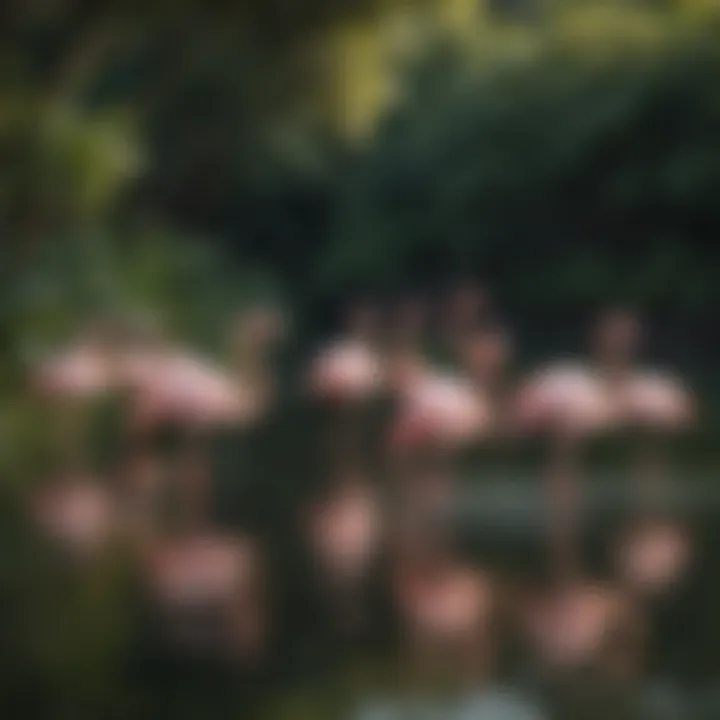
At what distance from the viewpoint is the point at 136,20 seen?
151cm

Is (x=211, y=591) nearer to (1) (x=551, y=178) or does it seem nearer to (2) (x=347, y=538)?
(2) (x=347, y=538)

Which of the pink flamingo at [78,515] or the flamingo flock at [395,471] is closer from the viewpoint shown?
the flamingo flock at [395,471]

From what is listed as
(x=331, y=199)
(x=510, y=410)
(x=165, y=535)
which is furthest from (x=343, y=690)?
(x=331, y=199)

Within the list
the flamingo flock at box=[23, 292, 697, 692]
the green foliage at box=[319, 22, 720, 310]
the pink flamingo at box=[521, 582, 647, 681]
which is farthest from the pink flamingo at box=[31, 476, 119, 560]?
the green foliage at box=[319, 22, 720, 310]

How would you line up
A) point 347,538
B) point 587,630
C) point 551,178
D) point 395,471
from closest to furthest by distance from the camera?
point 587,630, point 347,538, point 395,471, point 551,178

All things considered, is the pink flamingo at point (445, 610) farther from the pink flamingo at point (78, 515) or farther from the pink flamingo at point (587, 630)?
the pink flamingo at point (78, 515)

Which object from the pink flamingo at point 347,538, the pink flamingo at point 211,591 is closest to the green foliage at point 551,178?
the pink flamingo at point 347,538

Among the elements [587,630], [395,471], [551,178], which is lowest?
[587,630]

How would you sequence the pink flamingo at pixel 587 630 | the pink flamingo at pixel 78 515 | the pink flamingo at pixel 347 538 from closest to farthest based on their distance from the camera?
the pink flamingo at pixel 587 630 < the pink flamingo at pixel 347 538 < the pink flamingo at pixel 78 515

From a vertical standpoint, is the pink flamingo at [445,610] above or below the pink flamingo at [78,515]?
below

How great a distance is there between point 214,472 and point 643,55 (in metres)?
1.17

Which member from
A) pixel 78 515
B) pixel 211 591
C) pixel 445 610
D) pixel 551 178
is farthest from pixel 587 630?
pixel 551 178

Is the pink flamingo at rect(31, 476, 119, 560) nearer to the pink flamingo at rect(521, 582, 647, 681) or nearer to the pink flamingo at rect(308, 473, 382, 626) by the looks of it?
the pink flamingo at rect(308, 473, 382, 626)

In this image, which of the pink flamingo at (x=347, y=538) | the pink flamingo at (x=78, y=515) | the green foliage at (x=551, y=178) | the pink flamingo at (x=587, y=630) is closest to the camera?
the pink flamingo at (x=587, y=630)
